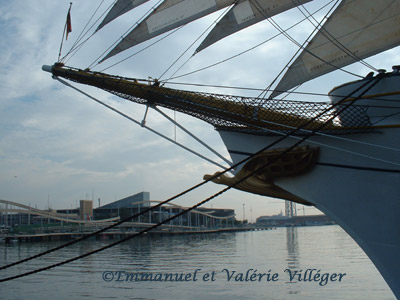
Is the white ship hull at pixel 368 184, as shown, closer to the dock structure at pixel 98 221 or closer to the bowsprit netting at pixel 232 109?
the bowsprit netting at pixel 232 109

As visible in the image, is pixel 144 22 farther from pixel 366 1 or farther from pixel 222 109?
pixel 366 1

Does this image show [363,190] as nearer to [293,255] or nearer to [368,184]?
[368,184]

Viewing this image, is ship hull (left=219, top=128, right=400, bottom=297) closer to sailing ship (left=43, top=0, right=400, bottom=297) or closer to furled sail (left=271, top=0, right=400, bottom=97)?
sailing ship (left=43, top=0, right=400, bottom=297)

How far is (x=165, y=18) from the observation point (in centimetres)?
948

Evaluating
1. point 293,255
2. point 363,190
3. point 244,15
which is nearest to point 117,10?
point 244,15

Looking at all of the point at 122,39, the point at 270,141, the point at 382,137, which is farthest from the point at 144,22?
the point at 382,137

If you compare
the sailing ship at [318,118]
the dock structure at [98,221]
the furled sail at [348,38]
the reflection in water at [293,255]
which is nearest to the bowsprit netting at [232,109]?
the sailing ship at [318,118]

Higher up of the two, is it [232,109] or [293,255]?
[232,109]

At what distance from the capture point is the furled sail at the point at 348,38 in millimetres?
9984

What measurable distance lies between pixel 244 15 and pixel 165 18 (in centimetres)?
215

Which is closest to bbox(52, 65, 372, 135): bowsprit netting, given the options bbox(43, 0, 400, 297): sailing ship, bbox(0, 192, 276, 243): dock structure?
bbox(43, 0, 400, 297): sailing ship

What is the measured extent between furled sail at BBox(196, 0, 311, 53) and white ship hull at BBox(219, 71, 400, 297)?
3710mm

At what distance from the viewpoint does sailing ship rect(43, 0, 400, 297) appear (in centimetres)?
698

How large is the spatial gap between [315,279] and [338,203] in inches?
464
